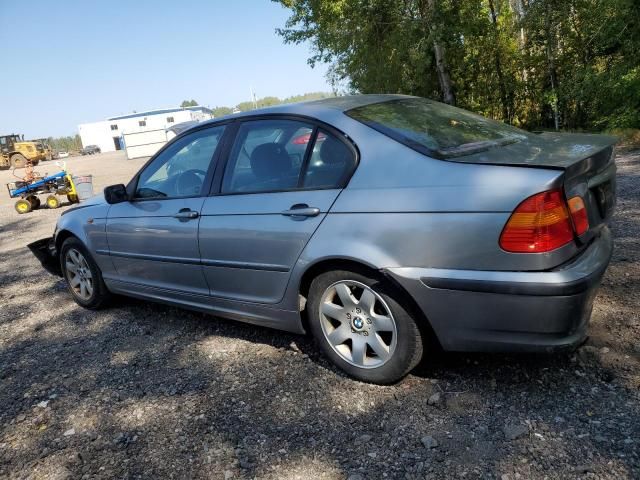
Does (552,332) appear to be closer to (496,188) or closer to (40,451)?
(496,188)

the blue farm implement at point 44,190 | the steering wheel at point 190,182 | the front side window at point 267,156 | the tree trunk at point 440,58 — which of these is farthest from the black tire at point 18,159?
the front side window at point 267,156

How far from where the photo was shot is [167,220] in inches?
138

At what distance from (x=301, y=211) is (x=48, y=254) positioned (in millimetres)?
3394

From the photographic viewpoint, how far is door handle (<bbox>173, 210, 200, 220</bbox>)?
10.9ft

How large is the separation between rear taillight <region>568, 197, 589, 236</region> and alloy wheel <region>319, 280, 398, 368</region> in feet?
3.17

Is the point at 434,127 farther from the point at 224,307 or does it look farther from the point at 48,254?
the point at 48,254

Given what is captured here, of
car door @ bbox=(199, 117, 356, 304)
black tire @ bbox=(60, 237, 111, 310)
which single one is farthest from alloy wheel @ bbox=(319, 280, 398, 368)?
black tire @ bbox=(60, 237, 111, 310)

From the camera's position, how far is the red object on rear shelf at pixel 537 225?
2.13 m

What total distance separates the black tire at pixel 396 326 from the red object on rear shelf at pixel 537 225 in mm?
634

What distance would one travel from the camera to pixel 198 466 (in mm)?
2334

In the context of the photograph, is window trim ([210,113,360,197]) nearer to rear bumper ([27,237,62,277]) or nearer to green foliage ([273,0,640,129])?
rear bumper ([27,237,62,277])

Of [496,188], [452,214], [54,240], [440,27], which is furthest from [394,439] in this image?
[440,27]

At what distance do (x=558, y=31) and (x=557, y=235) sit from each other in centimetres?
1418

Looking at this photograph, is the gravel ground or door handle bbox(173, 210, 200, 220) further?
door handle bbox(173, 210, 200, 220)
